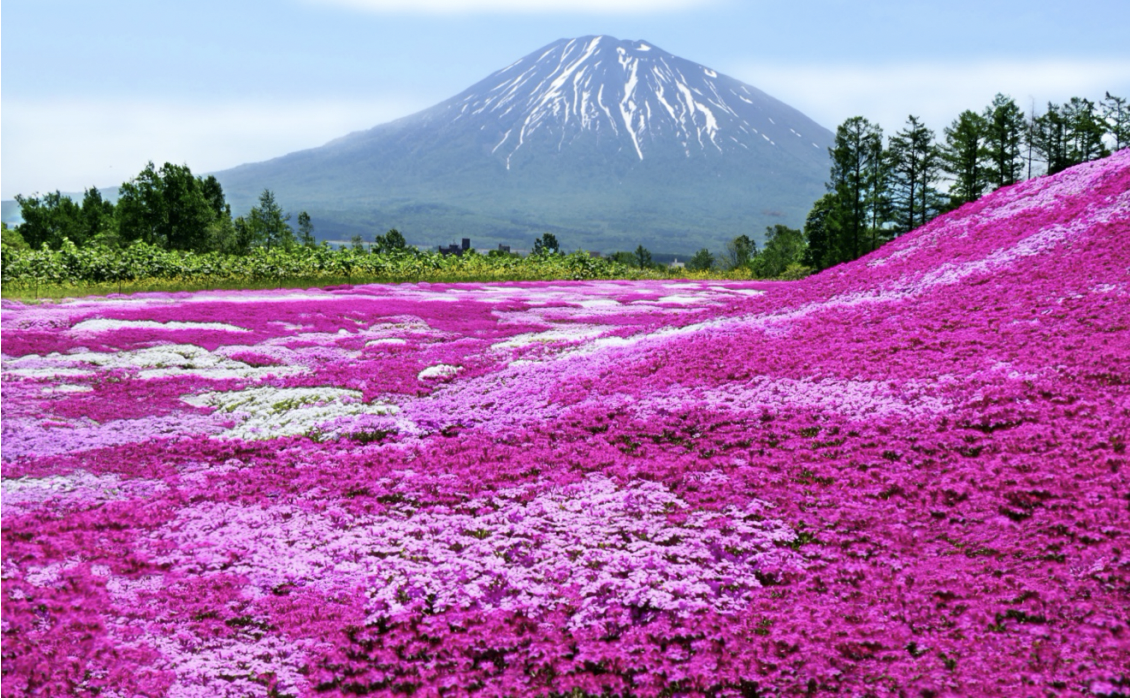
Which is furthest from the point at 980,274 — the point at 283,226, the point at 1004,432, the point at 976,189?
the point at 283,226

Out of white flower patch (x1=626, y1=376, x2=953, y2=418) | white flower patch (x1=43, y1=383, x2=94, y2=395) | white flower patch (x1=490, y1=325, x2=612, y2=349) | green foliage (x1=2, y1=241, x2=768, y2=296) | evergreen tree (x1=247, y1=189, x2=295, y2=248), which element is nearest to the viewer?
white flower patch (x1=626, y1=376, x2=953, y2=418)

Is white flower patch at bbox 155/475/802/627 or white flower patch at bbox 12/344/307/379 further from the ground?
white flower patch at bbox 12/344/307/379

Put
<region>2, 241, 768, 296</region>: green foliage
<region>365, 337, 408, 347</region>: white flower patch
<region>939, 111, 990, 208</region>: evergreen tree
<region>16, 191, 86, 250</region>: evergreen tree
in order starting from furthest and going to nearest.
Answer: <region>16, 191, 86, 250</region>: evergreen tree, <region>939, 111, 990, 208</region>: evergreen tree, <region>2, 241, 768, 296</region>: green foliage, <region>365, 337, 408, 347</region>: white flower patch

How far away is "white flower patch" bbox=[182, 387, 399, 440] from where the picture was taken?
40.9 feet

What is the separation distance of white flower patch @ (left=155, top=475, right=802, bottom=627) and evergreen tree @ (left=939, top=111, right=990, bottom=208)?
79738 millimetres

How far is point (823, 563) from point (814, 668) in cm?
166

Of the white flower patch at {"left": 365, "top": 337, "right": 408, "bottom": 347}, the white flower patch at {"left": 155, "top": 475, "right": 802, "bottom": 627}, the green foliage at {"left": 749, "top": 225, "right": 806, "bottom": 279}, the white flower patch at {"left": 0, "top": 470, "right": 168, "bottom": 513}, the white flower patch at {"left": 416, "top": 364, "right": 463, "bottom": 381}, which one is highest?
the green foliage at {"left": 749, "top": 225, "right": 806, "bottom": 279}

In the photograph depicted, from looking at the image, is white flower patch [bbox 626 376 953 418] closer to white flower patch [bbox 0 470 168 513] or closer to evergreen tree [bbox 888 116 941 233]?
white flower patch [bbox 0 470 168 513]

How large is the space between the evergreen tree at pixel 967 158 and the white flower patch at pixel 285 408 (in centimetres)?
7701

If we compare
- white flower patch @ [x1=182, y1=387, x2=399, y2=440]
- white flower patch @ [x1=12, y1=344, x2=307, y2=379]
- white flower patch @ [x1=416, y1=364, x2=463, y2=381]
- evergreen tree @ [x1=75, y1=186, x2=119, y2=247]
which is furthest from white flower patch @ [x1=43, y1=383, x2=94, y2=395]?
evergreen tree @ [x1=75, y1=186, x2=119, y2=247]

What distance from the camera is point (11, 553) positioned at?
25.2 feet

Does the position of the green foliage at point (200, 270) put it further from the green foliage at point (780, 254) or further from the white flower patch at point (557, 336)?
the green foliage at point (780, 254)

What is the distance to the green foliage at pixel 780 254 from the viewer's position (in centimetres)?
8543

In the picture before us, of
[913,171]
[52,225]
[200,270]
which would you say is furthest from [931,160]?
[52,225]
